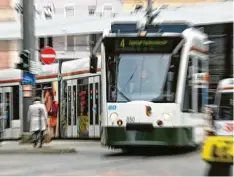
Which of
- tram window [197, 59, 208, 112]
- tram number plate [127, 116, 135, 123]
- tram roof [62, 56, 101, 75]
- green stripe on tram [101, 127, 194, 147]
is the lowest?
green stripe on tram [101, 127, 194, 147]

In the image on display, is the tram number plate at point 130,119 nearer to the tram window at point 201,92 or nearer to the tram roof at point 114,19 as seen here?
the tram window at point 201,92

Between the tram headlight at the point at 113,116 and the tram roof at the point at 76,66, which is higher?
the tram roof at the point at 76,66

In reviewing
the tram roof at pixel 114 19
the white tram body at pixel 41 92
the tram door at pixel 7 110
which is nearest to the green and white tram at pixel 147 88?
the white tram body at pixel 41 92

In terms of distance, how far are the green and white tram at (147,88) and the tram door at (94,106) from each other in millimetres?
5035

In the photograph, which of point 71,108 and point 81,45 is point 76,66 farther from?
point 81,45

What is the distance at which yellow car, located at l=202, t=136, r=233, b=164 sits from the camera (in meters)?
7.09

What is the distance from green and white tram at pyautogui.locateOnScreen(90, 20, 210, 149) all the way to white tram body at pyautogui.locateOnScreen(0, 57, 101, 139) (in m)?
5.00

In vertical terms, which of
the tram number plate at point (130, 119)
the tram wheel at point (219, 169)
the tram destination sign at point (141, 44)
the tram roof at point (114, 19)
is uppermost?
the tram roof at point (114, 19)

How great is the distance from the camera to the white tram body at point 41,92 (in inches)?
775

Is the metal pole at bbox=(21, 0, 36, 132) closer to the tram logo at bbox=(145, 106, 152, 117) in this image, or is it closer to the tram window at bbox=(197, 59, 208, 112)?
the tram window at bbox=(197, 59, 208, 112)

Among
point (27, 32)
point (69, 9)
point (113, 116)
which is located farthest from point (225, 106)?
point (69, 9)

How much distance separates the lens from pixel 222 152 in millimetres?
7105

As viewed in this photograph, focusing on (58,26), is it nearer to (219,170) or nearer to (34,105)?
(34,105)

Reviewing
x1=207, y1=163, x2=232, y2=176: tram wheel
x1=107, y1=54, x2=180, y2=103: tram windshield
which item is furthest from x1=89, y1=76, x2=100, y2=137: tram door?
x1=207, y1=163, x2=232, y2=176: tram wheel
